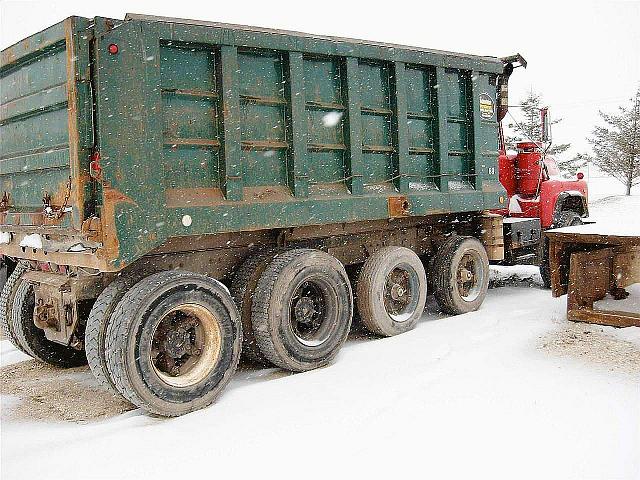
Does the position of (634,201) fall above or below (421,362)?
above

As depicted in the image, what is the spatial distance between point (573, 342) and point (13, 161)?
561cm

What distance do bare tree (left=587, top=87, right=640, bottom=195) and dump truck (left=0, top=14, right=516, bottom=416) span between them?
27587 mm

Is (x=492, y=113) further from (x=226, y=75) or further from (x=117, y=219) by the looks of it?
(x=117, y=219)

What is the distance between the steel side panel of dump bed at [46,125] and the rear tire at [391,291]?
322 centimetres

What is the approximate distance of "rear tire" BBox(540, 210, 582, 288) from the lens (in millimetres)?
9789

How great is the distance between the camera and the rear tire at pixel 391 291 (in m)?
6.96

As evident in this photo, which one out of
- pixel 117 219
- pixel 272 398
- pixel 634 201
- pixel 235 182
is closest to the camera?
pixel 117 219

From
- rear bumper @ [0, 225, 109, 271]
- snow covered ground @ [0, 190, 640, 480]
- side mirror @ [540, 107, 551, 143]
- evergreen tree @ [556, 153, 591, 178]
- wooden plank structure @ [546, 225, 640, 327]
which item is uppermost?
evergreen tree @ [556, 153, 591, 178]

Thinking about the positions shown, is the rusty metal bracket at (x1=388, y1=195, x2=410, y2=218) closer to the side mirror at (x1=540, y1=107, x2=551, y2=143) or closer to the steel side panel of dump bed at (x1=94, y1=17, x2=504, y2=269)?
the steel side panel of dump bed at (x1=94, y1=17, x2=504, y2=269)

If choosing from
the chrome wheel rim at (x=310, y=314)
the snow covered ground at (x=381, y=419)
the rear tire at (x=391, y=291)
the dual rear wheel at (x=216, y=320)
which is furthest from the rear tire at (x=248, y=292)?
the rear tire at (x=391, y=291)

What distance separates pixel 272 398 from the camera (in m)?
5.17

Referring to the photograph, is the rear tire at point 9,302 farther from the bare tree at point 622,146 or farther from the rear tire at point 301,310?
the bare tree at point 622,146

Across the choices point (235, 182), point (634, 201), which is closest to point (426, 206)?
point (235, 182)

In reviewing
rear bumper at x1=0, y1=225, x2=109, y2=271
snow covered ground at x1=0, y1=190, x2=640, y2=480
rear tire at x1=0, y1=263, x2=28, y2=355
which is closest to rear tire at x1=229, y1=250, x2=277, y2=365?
snow covered ground at x1=0, y1=190, x2=640, y2=480
